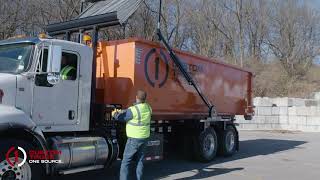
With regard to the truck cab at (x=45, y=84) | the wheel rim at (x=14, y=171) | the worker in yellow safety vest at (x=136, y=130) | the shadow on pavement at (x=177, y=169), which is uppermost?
the truck cab at (x=45, y=84)

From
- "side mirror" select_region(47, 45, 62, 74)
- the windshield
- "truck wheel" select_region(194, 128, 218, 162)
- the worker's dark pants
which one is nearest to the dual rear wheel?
"truck wheel" select_region(194, 128, 218, 162)

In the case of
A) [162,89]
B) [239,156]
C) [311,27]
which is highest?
[311,27]

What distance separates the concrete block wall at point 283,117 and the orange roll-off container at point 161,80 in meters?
12.0

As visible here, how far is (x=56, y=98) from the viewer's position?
27.5 ft

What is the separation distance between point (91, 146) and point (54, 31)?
3014 millimetres

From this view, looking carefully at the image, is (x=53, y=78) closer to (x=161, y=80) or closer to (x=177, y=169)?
(x=161, y=80)

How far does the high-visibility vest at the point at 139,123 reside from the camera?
8578mm

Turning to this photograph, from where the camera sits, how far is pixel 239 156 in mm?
14430

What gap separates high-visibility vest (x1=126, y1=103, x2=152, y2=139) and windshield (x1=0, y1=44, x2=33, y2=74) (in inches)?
79.1

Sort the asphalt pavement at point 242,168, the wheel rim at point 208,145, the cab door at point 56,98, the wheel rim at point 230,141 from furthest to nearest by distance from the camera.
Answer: the wheel rim at point 230,141
the wheel rim at point 208,145
the asphalt pavement at point 242,168
the cab door at point 56,98

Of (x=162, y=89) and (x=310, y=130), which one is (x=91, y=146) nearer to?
(x=162, y=89)

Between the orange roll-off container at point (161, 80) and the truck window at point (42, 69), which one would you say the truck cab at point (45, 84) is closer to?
the truck window at point (42, 69)

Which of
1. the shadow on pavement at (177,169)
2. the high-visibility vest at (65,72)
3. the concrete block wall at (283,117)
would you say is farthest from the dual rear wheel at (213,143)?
the concrete block wall at (283,117)

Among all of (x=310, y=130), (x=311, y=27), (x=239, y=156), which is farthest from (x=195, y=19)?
(x=239, y=156)
